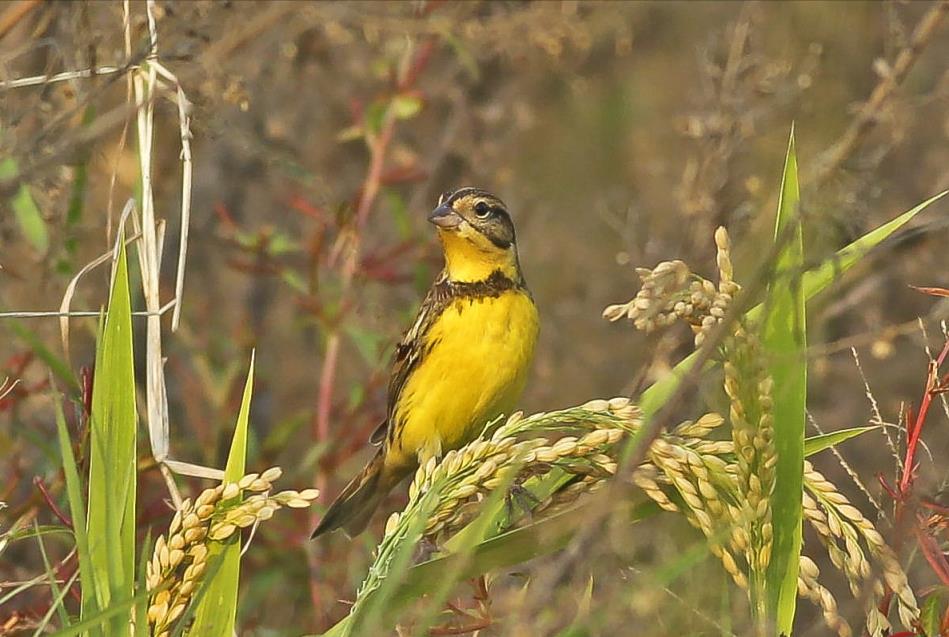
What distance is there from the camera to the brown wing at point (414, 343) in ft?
13.0

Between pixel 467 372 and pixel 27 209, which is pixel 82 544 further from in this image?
pixel 467 372

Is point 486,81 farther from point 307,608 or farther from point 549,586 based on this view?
point 549,586

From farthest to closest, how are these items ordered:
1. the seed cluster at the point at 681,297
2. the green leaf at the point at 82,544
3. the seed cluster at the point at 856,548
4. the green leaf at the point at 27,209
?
the green leaf at the point at 27,209 → the green leaf at the point at 82,544 → the seed cluster at the point at 681,297 → the seed cluster at the point at 856,548

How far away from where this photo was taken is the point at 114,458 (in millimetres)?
1906

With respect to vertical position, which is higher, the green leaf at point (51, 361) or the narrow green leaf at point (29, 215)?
the narrow green leaf at point (29, 215)

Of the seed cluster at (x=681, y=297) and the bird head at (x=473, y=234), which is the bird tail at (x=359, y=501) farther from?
the seed cluster at (x=681, y=297)

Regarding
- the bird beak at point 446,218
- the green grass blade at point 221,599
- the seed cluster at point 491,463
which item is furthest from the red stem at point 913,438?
the bird beak at point 446,218

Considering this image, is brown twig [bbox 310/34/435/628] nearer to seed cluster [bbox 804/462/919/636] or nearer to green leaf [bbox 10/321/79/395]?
green leaf [bbox 10/321/79/395]

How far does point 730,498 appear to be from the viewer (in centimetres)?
174

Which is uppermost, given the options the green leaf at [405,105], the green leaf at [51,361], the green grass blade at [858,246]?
the green grass blade at [858,246]

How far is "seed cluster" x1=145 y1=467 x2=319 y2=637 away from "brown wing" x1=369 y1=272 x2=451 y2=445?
2.18 m

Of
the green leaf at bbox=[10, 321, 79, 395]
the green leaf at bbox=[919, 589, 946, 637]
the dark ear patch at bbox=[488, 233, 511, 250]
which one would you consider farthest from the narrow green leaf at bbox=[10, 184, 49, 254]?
the green leaf at bbox=[919, 589, 946, 637]

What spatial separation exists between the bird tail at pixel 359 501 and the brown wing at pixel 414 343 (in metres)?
0.09

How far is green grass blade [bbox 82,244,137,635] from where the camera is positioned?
1854 millimetres
